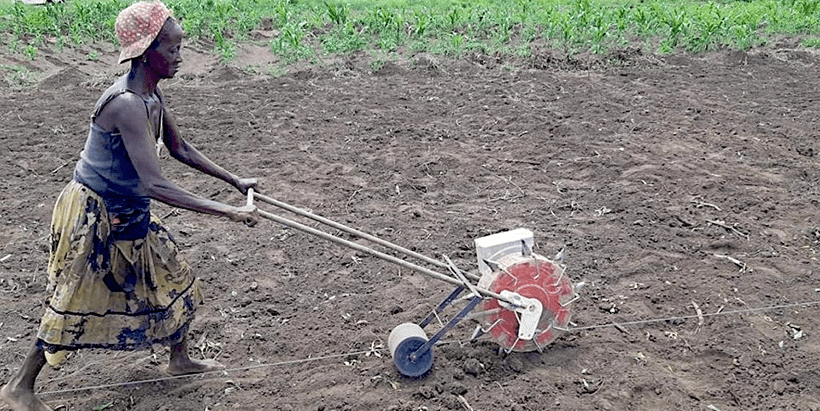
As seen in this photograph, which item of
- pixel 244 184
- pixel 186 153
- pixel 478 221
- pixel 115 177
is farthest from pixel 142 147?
pixel 478 221

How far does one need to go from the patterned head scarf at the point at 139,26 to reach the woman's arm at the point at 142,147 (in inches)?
7.7

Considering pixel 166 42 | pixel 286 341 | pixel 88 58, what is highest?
pixel 166 42

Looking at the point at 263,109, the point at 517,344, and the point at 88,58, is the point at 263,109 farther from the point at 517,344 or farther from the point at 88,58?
the point at 517,344

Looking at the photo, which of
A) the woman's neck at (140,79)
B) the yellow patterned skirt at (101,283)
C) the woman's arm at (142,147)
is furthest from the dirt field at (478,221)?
the woman's neck at (140,79)

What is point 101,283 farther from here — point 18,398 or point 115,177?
point 18,398

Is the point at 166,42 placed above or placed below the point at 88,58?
above

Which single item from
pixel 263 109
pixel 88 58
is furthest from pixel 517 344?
pixel 88 58

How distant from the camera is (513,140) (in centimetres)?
776

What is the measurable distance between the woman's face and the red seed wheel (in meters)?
1.83

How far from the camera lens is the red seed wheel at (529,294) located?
418 centimetres

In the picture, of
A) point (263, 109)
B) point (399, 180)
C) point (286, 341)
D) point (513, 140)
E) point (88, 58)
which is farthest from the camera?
point (88, 58)

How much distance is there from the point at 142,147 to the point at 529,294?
1975 millimetres

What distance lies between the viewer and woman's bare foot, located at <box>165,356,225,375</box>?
4320 millimetres

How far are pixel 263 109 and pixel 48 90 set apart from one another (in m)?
2.69
